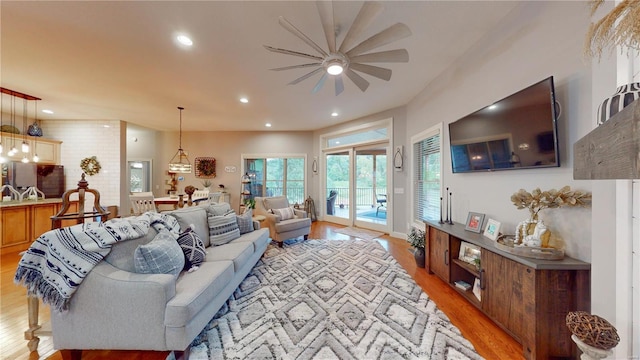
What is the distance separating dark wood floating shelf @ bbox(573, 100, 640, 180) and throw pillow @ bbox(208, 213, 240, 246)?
315 cm

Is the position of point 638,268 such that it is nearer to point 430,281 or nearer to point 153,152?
point 430,281

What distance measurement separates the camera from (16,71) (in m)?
3.07

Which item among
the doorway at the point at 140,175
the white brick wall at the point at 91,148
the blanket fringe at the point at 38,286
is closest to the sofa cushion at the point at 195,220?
the blanket fringe at the point at 38,286

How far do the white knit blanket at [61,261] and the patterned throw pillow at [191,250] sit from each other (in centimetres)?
60

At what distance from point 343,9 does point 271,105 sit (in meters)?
2.88


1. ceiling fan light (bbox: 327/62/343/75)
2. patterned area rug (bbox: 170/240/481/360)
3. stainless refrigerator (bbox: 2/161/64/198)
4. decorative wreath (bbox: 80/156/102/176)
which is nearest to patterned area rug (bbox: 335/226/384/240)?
patterned area rug (bbox: 170/240/481/360)

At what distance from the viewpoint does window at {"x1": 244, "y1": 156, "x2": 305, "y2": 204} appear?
7.05 meters

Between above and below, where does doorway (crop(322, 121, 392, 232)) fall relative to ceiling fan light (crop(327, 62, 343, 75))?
below

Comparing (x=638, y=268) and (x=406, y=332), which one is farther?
(x=406, y=332)

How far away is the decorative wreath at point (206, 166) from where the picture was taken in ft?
23.2

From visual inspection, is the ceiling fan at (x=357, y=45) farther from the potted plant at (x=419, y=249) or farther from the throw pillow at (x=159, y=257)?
the potted plant at (x=419, y=249)

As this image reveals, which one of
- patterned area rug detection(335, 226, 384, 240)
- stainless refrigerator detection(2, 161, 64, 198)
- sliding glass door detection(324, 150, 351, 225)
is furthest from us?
sliding glass door detection(324, 150, 351, 225)

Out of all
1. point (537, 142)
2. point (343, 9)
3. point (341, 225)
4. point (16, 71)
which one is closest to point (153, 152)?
point (16, 71)

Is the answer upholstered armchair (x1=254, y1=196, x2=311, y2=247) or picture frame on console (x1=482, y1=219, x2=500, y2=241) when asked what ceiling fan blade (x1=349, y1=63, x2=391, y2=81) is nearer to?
picture frame on console (x1=482, y1=219, x2=500, y2=241)
